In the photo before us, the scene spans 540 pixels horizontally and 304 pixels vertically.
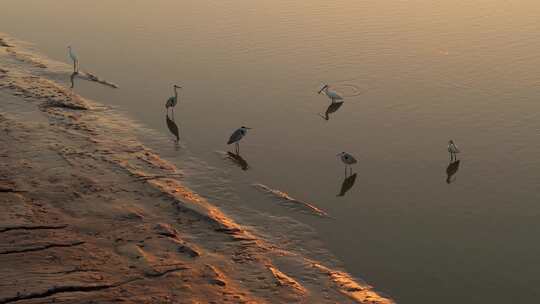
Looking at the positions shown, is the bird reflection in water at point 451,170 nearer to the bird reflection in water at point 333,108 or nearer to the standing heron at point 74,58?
the bird reflection in water at point 333,108

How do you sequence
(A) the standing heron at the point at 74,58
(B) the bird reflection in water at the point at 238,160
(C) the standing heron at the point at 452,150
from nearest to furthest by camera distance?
(C) the standing heron at the point at 452,150 < (B) the bird reflection in water at the point at 238,160 < (A) the standing heron at the point at 74,58

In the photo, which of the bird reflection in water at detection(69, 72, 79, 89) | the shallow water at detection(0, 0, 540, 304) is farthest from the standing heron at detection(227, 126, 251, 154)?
the bird reflection in water at detection(69, 72, 79, 89)

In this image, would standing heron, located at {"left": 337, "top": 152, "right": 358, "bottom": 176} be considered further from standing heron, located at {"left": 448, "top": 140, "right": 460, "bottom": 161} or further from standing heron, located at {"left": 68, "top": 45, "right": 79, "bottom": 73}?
standing heron, located at {"left": 68, "top": 45, "right": 79, "bottom": 73}

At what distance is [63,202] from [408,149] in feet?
27.3

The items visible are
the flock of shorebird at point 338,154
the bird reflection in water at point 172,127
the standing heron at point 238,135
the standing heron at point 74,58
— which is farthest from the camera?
the standing heron at point 74,58

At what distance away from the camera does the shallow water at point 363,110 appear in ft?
40.8

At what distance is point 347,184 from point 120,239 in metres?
5.61

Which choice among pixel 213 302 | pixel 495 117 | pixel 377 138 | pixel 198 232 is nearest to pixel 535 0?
pixel 495 117

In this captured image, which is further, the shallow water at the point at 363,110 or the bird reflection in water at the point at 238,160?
the bird reflection in water at the point at 238,160

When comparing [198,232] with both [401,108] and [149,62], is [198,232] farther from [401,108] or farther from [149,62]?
[149,62]

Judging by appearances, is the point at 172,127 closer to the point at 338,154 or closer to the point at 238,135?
the point at 238,135

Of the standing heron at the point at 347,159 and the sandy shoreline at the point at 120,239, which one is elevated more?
the standing heron at the point at 347,159

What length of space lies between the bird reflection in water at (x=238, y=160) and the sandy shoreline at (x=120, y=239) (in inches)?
60.8

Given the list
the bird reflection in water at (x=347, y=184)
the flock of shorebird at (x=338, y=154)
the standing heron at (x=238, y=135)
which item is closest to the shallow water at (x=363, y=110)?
the bird reflection in water at (x=347, y=184)
